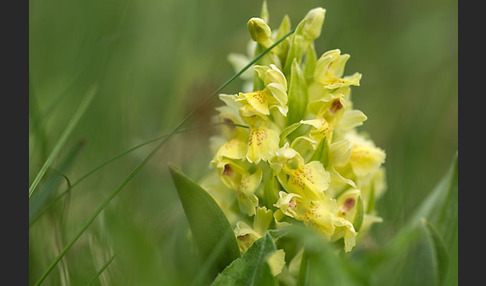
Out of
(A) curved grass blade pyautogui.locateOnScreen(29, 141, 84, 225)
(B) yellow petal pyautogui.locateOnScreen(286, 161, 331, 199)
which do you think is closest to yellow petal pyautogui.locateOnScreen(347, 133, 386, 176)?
(B) yellow petal pyautogui.locateOnScreen(286, 161, 331, 199)

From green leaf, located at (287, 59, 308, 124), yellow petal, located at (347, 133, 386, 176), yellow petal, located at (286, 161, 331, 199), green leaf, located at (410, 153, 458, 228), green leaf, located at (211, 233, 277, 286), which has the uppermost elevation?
green leaf, located at (287, 59, 308, 124)

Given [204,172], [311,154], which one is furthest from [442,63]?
[311,154]

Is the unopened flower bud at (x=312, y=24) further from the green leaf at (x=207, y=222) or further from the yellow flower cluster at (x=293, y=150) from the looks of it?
the green leaf at (x=207, y=222)

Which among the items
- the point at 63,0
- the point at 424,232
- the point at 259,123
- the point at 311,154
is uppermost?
the point at 63,0

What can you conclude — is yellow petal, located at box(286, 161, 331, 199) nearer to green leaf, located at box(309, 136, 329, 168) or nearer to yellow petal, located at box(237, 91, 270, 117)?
green leaf, located at box(309, 136, 329, 168)

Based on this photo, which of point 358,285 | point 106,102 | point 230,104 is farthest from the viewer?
point 106,102

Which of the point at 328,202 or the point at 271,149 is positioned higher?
the point at 271,149

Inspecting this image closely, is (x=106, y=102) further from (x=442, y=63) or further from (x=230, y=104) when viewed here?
(x=442, y=63)
